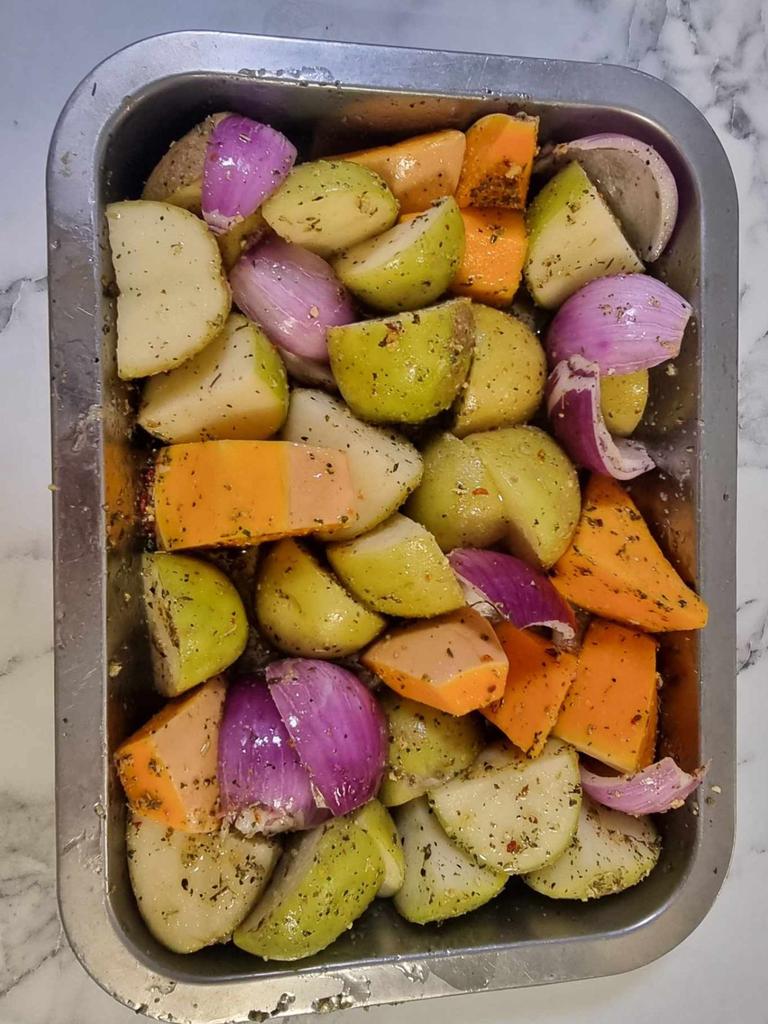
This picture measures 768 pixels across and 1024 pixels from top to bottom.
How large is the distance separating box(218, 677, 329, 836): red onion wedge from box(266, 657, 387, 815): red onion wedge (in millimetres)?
20

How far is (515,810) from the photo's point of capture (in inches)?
39.6

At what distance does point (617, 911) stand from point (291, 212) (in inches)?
36.2

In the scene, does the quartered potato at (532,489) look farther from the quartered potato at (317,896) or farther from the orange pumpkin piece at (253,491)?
the quartered potato at (317,896)

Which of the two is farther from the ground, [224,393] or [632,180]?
[632,180]

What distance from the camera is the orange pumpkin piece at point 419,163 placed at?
3.12 ft

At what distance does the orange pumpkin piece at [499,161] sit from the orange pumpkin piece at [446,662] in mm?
490

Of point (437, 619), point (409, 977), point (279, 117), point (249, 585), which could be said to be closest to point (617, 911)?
point (409, 977)

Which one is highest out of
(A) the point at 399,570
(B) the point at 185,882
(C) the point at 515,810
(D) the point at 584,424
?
(D) the point at 584,424

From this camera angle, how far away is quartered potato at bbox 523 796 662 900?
40.8 inches

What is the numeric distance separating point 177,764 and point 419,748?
0.91 ft

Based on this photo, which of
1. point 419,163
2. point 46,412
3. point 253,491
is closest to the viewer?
point 253,491

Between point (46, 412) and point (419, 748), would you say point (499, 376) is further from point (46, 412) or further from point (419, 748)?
point (46, 412)

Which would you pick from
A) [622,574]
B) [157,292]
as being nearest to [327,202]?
[157,292]

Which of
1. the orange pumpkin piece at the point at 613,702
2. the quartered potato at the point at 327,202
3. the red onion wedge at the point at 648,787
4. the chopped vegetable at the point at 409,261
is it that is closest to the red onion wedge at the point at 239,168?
the quartered potato at the point at 327,202
